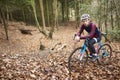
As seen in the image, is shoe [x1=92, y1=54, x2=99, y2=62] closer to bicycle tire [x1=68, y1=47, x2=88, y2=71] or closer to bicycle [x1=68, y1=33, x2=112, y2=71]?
bicycle [x1=68, y1=33, x2=112, y2=71]

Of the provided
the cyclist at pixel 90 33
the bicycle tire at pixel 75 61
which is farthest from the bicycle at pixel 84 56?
the cyclist at pixel 90 33

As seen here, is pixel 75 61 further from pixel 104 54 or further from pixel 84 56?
pixel 104 54

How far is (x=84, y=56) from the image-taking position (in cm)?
820

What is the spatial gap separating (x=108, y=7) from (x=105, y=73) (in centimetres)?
1254

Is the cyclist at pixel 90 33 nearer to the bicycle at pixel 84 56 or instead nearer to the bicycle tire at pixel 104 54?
the bicycle at pixel 84 56

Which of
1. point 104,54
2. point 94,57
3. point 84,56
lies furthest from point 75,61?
point 104,54

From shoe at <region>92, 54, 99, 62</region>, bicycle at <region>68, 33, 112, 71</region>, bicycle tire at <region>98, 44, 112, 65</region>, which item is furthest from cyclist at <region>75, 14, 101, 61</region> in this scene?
bicycle tire at <region>98, 44, 112, 65</region>

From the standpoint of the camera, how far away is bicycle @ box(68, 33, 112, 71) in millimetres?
7684

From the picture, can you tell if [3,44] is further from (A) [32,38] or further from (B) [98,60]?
(B) [98,60]

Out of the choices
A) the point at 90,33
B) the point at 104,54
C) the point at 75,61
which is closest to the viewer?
the point at 90,33

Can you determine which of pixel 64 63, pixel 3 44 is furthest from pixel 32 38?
pixel 64 63

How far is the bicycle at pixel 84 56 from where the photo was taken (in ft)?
25.2

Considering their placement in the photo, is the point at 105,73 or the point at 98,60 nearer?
the point at 105,73

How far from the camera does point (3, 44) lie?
2189cm
